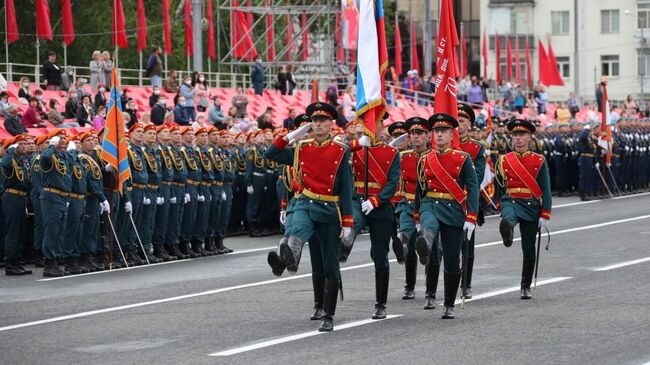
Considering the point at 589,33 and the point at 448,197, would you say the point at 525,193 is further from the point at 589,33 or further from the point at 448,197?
the point at 589,33

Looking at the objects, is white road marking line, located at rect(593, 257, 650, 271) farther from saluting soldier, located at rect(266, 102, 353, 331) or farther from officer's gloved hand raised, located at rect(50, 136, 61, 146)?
officer's gloved hand raised, located at rect(50, 136, 61, 146)

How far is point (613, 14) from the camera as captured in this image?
299 feet

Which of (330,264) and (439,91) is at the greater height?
(439,91)

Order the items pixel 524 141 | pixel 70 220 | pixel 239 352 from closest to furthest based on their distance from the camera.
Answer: pixel 239 352 < pixel 524 141 < pixel 70 220

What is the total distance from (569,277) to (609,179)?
20.6m

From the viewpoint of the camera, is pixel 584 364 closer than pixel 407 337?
Yes

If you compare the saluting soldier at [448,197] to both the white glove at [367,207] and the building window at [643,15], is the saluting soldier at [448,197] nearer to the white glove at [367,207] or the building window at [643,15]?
the white glove at [367,207]

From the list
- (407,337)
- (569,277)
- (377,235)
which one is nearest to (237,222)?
(569,277)

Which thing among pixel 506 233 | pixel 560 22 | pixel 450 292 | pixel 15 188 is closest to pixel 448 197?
pixel 450 292

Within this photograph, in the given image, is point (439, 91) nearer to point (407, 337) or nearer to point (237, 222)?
point (407, 337)

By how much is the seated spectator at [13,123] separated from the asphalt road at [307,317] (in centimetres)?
502

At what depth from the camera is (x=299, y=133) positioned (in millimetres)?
13242

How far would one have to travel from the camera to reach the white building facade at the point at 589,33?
90750 millimetres

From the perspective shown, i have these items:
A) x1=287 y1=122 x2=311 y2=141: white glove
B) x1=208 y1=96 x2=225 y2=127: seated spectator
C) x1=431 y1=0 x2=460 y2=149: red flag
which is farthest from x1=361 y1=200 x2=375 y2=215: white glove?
x1=208 y1=96 x2=225 y2=127: seated spectator
